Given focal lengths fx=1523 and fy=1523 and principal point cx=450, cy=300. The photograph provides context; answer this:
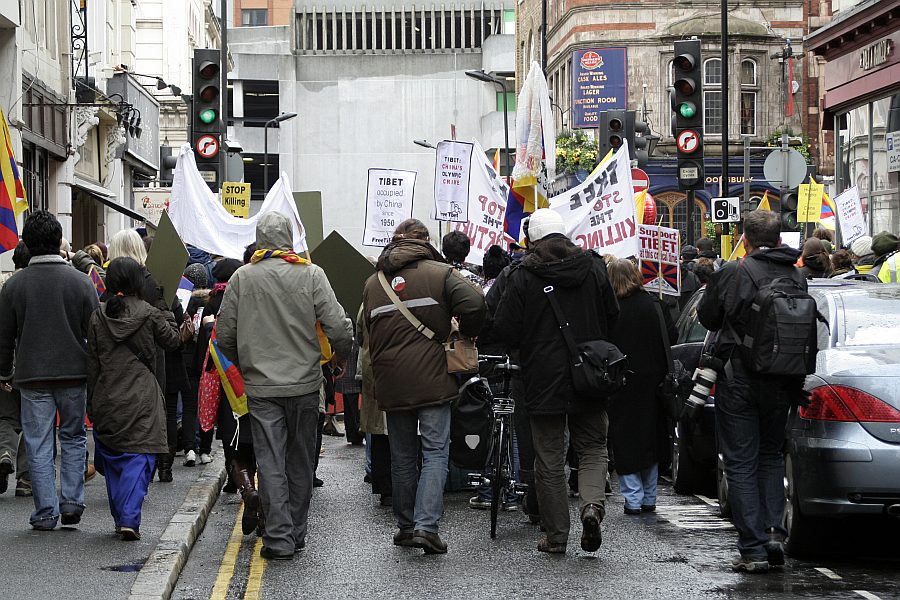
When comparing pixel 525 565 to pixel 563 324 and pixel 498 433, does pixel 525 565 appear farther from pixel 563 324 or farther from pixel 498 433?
pixel 563 324

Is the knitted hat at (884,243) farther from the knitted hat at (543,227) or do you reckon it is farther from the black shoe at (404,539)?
the black shoe at (404,539)

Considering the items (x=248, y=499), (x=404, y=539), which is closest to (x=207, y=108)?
(x=248, y=499)

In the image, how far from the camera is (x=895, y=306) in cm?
915

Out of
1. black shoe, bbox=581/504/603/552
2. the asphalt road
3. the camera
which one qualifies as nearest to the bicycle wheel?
the asphalt road

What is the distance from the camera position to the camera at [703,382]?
28.0ft

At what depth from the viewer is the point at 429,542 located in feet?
29.7

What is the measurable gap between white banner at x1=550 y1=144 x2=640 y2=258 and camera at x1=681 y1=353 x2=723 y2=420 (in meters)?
5.05

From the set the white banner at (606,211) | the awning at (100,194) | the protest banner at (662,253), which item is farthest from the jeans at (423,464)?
the awning at (100,194)

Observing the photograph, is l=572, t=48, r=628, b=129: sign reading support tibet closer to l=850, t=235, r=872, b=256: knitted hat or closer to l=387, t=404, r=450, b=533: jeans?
l=850, t=235, r=872, b=256: knitted hat

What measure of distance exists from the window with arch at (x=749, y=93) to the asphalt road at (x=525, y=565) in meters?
39.4

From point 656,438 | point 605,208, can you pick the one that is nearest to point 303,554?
point 656,438

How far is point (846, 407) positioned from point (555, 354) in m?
1.73

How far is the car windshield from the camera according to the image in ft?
28.7

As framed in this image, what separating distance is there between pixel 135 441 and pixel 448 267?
2194mm
